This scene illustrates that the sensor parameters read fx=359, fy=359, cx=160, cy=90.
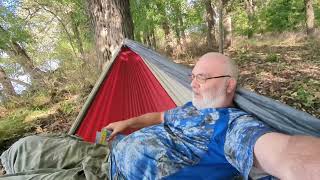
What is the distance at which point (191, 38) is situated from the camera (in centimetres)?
1146

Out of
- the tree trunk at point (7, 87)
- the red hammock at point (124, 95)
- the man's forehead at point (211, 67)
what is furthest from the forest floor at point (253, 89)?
the man's forehead at point (211, 67)

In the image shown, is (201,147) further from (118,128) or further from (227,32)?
(227,32)

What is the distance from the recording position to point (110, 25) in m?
2.97

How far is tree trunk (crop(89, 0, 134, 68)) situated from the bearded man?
131 centimetres

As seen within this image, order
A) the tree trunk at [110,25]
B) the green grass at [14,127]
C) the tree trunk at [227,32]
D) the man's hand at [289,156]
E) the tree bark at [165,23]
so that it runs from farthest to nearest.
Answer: the tree trunk at [227,32]
the tree bark at [165,23]
the green grass at [14,127]
the tree trunk at [110,25]
the man's hand at [289,156]

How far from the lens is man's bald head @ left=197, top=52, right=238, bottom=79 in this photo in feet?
5.19

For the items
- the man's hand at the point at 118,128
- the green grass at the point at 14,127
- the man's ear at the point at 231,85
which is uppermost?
the man's ear at the point at 231,85

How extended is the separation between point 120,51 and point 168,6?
8586mm

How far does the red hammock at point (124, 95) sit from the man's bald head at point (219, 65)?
0.81 m

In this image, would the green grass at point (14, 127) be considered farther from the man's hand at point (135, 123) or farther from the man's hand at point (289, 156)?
the man's hand at point (289, 156)

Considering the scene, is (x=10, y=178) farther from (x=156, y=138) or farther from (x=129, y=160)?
(x=156, y=138)

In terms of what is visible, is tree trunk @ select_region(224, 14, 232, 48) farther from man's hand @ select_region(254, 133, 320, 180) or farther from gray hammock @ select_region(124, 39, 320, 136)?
man's hand @ select_region(254, 133, 320, 180)

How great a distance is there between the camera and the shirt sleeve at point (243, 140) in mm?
1118

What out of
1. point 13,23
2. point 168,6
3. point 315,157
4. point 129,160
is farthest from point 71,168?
point 168,6
